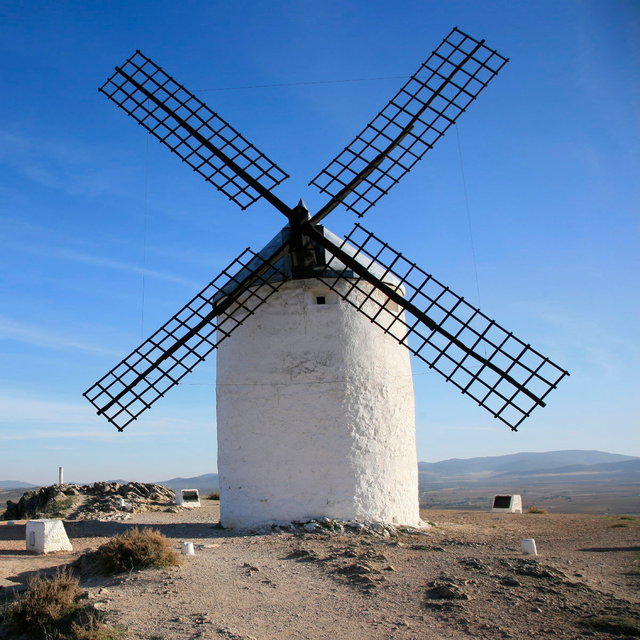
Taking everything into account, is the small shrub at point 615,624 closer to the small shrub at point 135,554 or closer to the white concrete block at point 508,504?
the small shrub at point 135,554

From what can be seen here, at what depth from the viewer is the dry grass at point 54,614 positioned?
20.9 ft

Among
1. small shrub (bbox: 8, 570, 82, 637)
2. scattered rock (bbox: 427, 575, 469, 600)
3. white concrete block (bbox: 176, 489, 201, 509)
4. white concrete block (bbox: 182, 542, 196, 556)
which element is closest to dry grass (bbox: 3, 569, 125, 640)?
small shrub (bbox: 8, 570, 82, 637)

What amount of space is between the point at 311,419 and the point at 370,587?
4.31 meters

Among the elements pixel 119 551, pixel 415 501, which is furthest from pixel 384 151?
pixel 119 551

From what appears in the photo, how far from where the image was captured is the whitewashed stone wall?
11.4 meters

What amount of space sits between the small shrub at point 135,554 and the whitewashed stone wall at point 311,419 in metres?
3.21

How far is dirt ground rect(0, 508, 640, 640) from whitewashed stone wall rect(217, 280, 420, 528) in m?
0.82

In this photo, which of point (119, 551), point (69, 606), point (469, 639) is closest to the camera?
point (469, 639)

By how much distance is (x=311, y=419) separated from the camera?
456 inches

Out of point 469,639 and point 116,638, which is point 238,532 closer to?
point 116,638

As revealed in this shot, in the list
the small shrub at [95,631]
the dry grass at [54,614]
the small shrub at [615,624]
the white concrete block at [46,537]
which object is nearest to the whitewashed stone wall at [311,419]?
the white concrete block at [46,537]

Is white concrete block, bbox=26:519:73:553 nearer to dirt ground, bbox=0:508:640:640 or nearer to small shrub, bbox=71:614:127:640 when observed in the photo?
dirt ground, bbox=0:508:640:640

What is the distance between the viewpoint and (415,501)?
12.3m

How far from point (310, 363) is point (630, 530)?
6761 millimetres
